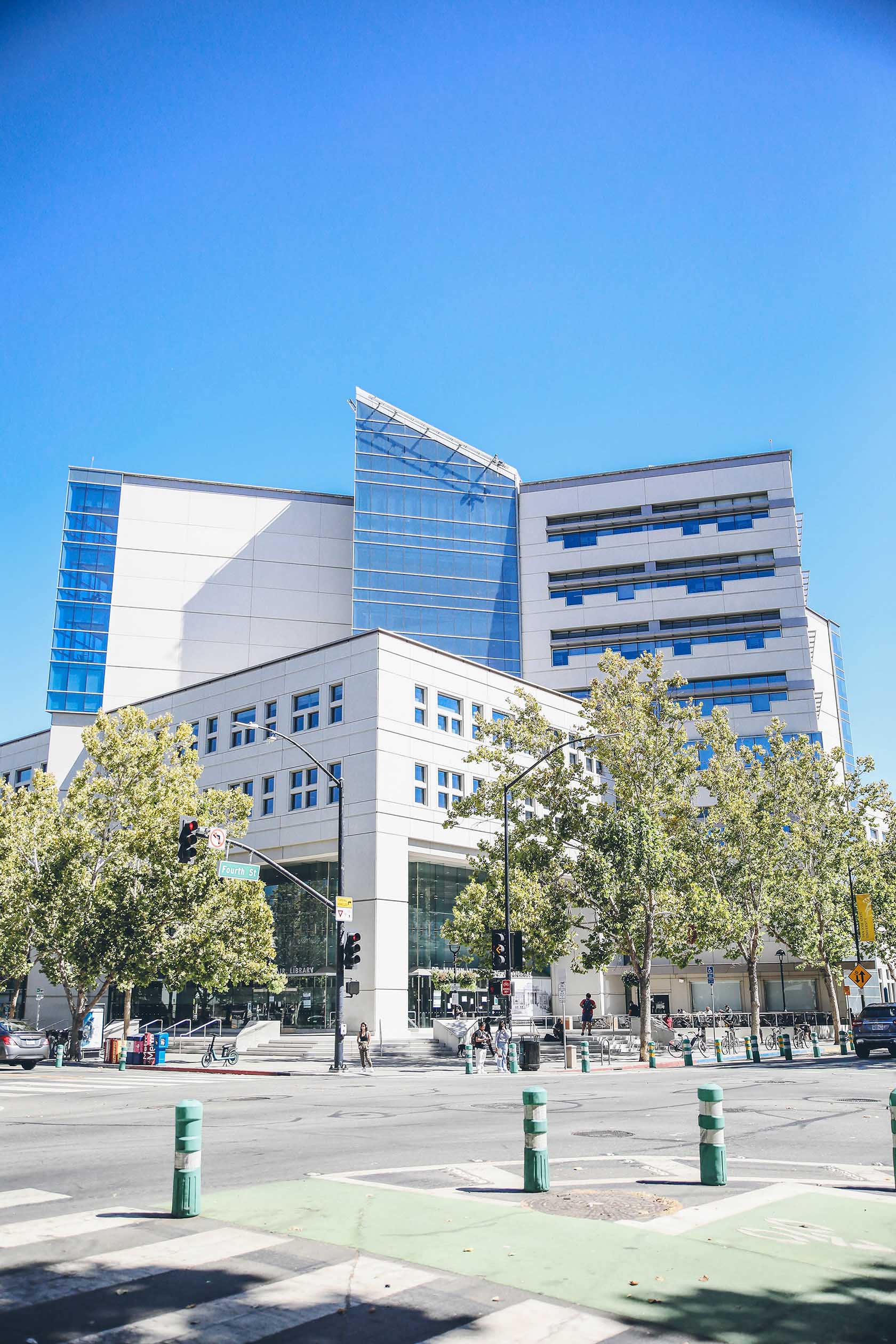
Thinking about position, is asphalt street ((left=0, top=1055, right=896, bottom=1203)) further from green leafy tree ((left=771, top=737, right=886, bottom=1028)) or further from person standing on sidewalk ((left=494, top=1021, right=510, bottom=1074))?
green leafy tree ((left=771, top=737, right=886, bottom=1028))

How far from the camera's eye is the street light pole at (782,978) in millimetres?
65250

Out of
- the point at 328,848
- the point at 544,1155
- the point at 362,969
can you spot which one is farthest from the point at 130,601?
the point at 544,1155

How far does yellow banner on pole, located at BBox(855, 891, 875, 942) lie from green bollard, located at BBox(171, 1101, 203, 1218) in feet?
149

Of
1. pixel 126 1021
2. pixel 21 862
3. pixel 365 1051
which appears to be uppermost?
pixel 21 862

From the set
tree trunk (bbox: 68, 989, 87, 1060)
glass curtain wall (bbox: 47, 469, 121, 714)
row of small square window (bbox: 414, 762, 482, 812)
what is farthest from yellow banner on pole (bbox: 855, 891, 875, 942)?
glass curtain wall (bbox: 47, 469, 121, 714)

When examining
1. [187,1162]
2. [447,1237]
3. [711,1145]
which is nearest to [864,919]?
[711,1145]

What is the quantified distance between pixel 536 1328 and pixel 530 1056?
92.8ft

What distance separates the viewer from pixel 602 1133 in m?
14.8

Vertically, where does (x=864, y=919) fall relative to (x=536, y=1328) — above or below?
above

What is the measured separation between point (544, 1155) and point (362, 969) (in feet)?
126

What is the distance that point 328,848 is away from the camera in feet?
167

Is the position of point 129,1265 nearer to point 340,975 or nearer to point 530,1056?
point 340,975

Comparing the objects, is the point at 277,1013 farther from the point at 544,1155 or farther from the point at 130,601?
the point at 544,1155

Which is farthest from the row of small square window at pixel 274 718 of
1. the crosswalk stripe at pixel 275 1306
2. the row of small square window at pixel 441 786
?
the crosswalk stripe at pixel 275 1306
